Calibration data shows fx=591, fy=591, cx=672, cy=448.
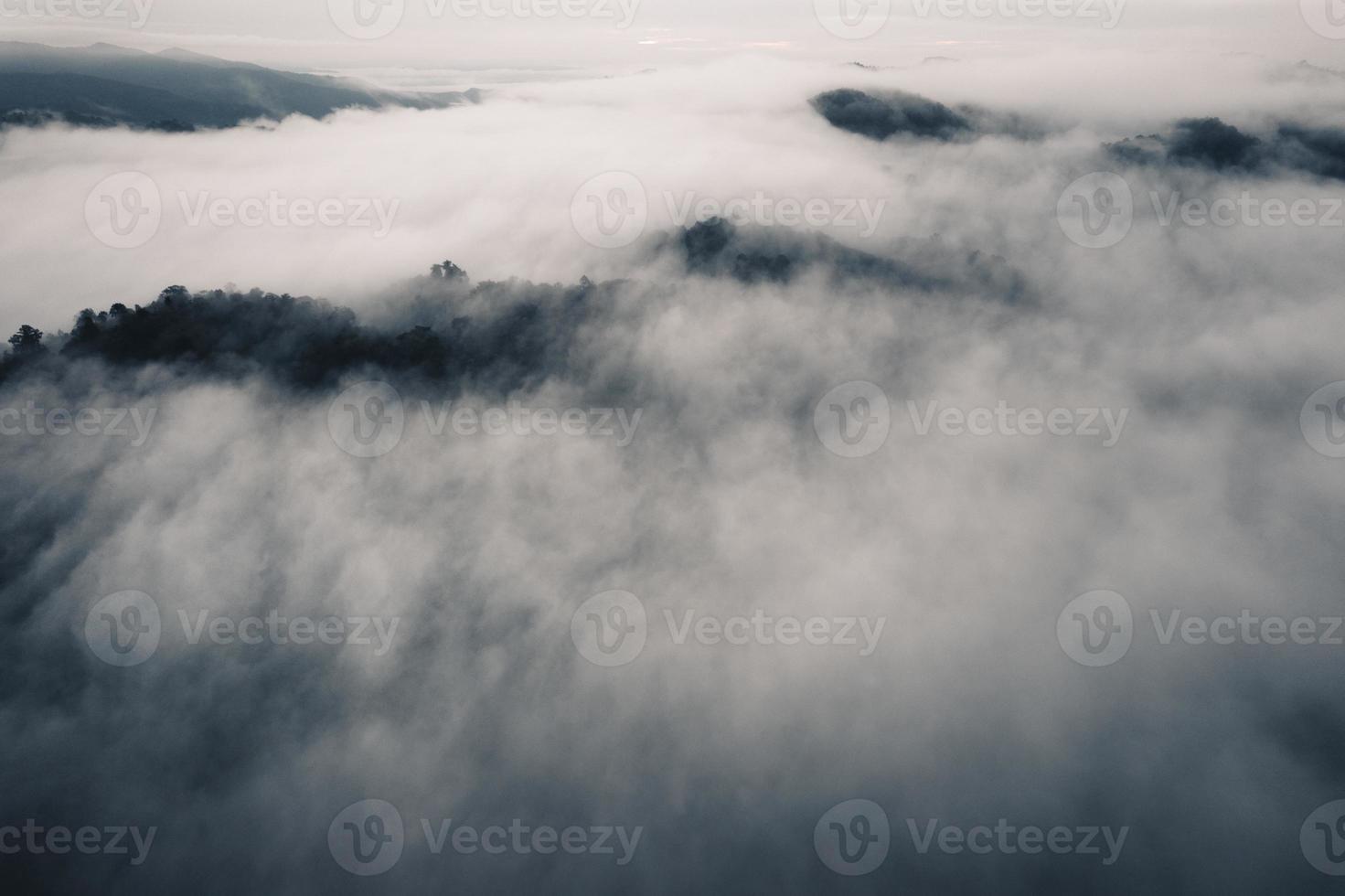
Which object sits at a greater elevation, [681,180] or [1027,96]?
[1027,96]

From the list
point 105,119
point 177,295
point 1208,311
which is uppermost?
point 105,119

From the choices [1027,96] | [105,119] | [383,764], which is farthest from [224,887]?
[1027,96]

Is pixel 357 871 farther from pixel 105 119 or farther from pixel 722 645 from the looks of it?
pixel 105 119

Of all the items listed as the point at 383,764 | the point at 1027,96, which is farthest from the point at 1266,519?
the point at 1027,96

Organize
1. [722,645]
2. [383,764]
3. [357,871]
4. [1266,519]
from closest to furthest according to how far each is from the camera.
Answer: [357,871] → [383,764] → [722,645] → [1266,519]

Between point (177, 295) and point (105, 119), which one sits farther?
point (105, 119)

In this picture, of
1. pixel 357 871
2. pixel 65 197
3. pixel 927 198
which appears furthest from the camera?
pixel 927 198

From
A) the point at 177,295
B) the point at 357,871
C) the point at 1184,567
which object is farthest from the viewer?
the point at 177,295

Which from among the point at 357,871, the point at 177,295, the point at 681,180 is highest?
the point at 681,180

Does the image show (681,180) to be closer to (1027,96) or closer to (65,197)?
(65,197)
